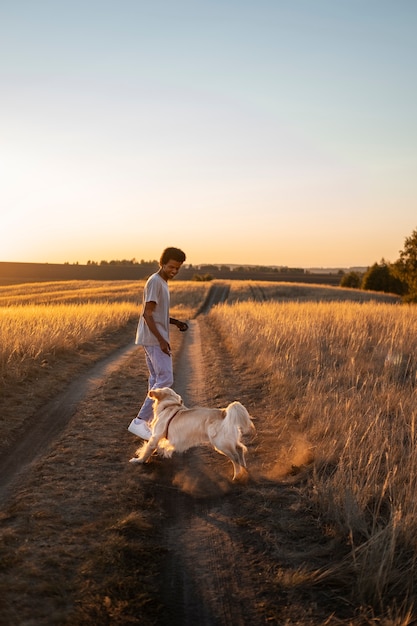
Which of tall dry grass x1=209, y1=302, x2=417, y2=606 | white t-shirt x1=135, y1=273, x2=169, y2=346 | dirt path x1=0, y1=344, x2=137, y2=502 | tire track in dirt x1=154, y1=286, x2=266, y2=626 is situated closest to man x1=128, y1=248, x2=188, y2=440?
white t-shirt x1=135, y1=273, x2=169, y2=346

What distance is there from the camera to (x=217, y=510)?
4.77 m

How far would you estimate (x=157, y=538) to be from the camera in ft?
→ 13.6

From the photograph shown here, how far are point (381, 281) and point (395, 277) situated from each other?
13111 millimetres

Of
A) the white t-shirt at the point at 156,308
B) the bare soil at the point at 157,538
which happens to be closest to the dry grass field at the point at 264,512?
the bare soil at the point at 157,538

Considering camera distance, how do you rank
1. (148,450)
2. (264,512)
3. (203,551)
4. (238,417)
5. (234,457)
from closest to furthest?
(203,551), (264,512), (238,417), (234,457), (148,450)

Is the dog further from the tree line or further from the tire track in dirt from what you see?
the tree line

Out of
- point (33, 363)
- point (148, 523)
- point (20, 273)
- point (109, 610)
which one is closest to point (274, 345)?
point (33, 363)

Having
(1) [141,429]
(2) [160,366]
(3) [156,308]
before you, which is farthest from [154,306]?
(1) [141,429]

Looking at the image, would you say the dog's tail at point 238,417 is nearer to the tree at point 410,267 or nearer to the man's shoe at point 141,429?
the man's shoe at point 141,429

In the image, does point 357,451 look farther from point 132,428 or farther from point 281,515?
point 132,428

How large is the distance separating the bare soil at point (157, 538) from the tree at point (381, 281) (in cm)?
6902

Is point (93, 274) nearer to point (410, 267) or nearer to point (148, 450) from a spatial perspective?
point (410, 267)

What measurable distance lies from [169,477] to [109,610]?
2503 millimetres

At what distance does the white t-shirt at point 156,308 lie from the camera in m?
6.19
